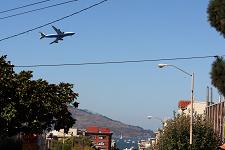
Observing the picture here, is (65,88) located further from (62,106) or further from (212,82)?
(212,82)

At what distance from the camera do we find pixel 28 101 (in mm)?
34281

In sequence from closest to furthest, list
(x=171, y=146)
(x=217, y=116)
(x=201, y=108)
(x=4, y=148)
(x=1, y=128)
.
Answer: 1. (x=1, y=128)
2. (x=4, y=148)
3. (x=171, y=146)
4. (x=217, y=116)
5. (x=201, y=108)

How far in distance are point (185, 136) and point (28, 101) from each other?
999 inches

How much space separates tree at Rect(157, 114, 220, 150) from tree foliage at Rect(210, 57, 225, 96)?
37.0 m

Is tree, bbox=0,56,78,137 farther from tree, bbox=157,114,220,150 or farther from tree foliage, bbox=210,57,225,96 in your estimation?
tree, bbox=157,114,220,150

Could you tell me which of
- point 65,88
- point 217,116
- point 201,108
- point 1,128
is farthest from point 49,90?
point 201,108

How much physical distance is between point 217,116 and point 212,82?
75.7 meters

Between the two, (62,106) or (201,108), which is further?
(201,108)

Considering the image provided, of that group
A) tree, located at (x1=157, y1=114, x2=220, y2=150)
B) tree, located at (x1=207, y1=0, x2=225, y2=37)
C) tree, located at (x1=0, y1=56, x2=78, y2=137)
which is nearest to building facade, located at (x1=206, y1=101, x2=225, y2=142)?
tree, located at (x1=157, y1=114, x2=220, y2=150)

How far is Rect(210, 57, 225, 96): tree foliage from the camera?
17.3m

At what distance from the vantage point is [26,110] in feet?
114

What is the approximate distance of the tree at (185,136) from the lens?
2176 inches

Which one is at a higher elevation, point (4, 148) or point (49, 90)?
point (49, 90)

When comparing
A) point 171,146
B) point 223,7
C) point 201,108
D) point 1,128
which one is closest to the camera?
point 223,7
